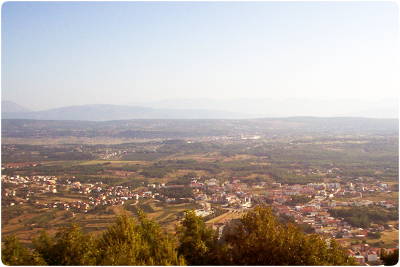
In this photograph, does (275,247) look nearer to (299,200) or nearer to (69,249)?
(69,249)

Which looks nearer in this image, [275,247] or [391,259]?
[275,247]

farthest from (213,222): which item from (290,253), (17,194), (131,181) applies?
(17,194)

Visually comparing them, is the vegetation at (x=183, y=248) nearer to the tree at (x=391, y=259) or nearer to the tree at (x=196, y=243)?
the tree at (x=196, y=243)

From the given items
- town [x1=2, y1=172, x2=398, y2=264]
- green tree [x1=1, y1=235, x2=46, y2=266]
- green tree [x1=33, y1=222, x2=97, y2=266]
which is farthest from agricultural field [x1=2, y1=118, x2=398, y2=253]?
green tree [x1=1, y1=235, x2=46, y2=266]

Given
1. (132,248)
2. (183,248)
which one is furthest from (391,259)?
(132,248)

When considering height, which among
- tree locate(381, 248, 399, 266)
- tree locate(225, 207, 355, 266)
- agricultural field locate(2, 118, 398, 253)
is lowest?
agricultural field locate(2, 118, 398, 253)

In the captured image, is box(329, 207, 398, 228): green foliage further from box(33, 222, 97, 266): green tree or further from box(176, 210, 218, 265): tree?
→ box(33, 222, 97, 266): green tree
